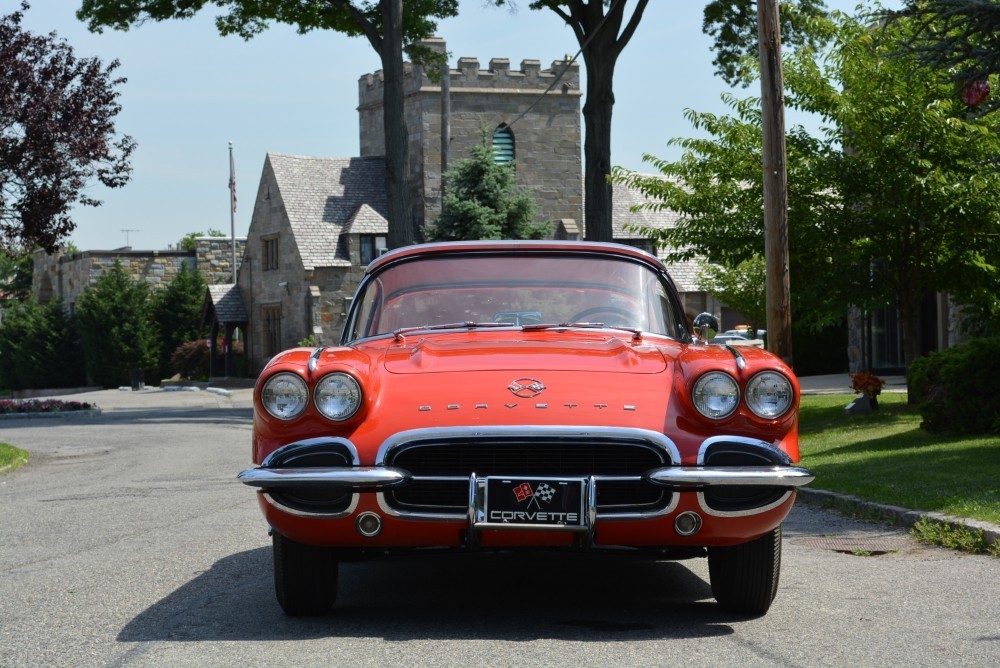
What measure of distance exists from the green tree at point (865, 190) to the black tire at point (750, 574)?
41.7 feet

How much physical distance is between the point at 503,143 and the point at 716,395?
4724cm

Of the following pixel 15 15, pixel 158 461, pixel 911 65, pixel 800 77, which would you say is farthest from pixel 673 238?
pixel 15 15

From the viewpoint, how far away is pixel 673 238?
19.8 meters

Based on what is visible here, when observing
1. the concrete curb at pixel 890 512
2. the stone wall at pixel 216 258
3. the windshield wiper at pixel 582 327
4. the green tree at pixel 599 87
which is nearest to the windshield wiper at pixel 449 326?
the windshield wiper at pixel 582 327

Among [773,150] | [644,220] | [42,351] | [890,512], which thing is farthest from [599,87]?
[42,351]

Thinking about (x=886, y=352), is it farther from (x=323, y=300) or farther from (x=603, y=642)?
(x=603, y=642)

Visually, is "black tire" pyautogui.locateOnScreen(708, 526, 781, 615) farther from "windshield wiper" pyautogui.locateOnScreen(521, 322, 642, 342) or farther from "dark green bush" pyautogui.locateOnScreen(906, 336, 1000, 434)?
"dark green bush" pyautogui.locateOnScreen(906, 336, 1000, 434)

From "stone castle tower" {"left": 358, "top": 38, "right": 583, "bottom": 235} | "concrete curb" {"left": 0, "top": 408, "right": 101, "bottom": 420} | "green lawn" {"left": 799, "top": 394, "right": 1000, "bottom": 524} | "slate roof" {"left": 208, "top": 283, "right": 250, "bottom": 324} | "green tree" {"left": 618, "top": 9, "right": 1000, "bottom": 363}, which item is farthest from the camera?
"slate roof" {"left": 208, "top": 283, "right": 250, "bottom": 324}

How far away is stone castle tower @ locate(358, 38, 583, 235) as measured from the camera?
169 ft

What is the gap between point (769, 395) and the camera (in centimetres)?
540

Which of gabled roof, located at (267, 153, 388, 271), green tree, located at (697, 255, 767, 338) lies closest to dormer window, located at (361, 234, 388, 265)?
gabled roof, located at (267, 153, 388, 271)

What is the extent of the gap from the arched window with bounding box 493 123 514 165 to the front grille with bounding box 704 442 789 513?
46881 millimetres

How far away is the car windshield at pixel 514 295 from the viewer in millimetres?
6652

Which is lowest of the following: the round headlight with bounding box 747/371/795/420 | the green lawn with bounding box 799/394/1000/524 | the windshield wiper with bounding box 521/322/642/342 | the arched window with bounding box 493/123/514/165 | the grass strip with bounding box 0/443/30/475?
the grass strip with bounding box 0/443/30/475
